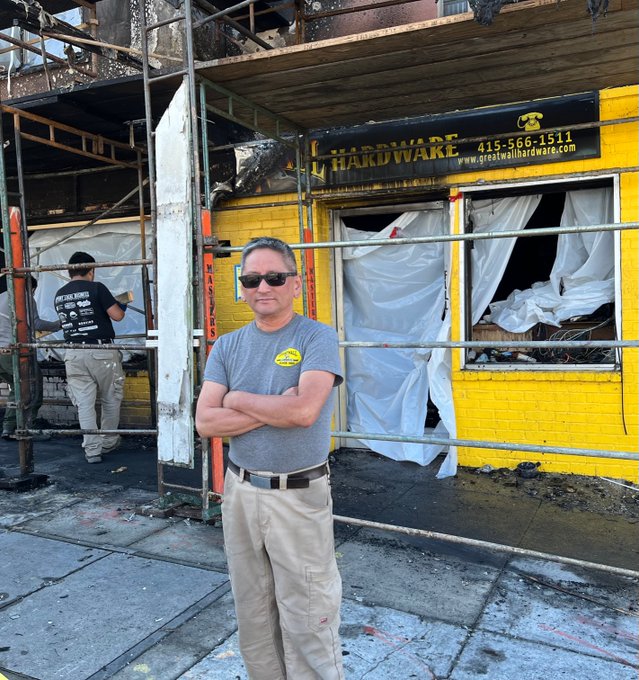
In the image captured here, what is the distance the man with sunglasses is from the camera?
91.7 inches

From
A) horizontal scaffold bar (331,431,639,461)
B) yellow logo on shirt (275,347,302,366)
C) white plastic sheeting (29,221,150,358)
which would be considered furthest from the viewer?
white plastic sheeting (29,221,150,358)

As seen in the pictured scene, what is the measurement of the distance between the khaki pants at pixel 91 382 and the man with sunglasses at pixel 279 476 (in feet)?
14.2

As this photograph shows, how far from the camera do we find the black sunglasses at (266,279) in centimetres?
243

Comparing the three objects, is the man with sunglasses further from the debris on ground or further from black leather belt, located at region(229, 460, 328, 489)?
the debris on ground

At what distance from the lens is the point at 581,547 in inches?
166

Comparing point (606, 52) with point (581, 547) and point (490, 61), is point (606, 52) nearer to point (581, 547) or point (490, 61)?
point (490, 61)

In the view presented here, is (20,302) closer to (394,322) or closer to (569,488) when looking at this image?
(394,322)

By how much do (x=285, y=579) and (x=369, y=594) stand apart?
1.43m

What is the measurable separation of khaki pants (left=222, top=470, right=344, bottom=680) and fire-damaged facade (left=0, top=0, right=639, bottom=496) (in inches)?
64.6

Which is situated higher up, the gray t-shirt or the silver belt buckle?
the gray t-shirt

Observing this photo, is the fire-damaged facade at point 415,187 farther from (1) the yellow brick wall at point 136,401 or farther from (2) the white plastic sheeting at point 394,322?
(1) the yellow brick wall at point 136,401

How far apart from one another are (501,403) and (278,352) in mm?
3906

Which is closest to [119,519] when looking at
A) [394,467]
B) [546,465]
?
[394,467]

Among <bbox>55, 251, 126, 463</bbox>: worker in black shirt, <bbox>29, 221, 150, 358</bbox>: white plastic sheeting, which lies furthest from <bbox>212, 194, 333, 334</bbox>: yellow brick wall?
<bbox>29, 221, 150, 358</bbox>: white plastic sheeting
